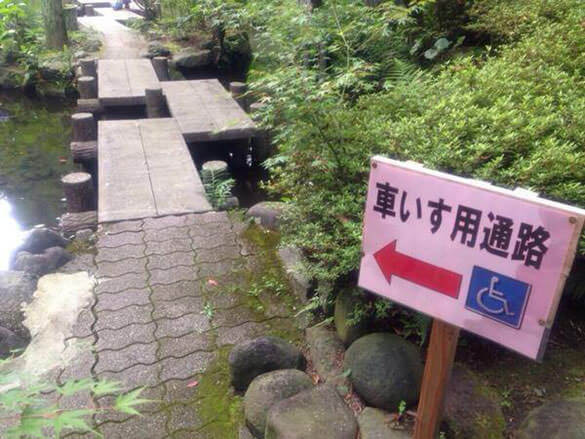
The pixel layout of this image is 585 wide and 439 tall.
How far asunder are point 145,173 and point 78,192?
740 mm

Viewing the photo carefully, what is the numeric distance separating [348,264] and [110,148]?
457cm

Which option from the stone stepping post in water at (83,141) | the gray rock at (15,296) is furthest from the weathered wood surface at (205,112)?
the gray rock at (15,296)

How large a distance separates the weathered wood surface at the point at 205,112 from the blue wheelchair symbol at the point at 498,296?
16.7 feet

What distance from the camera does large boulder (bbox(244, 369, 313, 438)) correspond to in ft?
8.98

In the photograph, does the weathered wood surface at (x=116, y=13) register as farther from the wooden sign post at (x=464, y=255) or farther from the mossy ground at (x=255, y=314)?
the wooden sign post at (x=464, y=255)

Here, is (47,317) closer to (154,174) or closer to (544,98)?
(154,174)

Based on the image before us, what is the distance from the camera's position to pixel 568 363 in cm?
275

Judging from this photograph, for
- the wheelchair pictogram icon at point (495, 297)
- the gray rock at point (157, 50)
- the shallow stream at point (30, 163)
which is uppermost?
the wheelchair pictogram icon at point (495, 297)

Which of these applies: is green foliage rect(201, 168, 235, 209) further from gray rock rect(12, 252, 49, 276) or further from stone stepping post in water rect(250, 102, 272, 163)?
stone stepping post in water rect(250, 102, 272, 163)

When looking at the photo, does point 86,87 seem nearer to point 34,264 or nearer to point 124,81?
point 124,81

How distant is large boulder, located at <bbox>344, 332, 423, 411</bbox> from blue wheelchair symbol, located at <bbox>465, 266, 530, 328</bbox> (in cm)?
107

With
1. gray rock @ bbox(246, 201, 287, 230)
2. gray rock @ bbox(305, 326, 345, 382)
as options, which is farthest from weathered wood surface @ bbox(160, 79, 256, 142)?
gray rock @ bbox(305, 326, 345, 382)

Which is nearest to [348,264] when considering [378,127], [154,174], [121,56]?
[378,127]

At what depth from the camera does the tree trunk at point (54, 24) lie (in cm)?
1266
